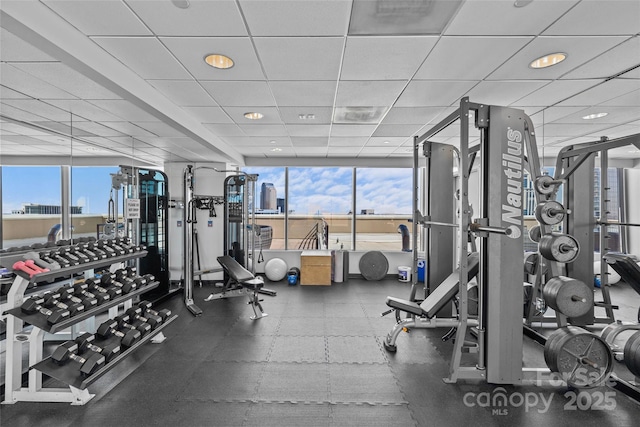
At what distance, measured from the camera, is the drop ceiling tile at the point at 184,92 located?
273 cm

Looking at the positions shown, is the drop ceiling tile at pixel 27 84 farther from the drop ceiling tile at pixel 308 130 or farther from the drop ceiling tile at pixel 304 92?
the drop ceiling tile at pixel 308 130

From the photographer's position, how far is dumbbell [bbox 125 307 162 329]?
2.97 meters

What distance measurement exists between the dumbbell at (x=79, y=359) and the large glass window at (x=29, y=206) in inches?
52.6

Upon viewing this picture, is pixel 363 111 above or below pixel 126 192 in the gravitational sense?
above

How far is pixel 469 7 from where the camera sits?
5.75ft

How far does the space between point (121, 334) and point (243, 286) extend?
6.12ft

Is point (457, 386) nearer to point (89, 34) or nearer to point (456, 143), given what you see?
point (89, 34)

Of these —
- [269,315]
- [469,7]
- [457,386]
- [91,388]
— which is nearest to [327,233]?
[269,315]

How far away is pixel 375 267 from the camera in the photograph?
6.21 metres

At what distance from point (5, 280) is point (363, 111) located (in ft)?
12.4

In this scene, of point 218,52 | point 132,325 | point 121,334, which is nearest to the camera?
point 218,52

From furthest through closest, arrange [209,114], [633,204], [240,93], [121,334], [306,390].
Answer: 1. [633,204]
2. [209,114]
3. [240,93]
4. [121,334]
5. [306,390]

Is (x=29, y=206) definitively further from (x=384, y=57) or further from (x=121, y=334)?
(x=384, y=57)

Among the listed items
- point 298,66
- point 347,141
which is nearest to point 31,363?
point 298,66
